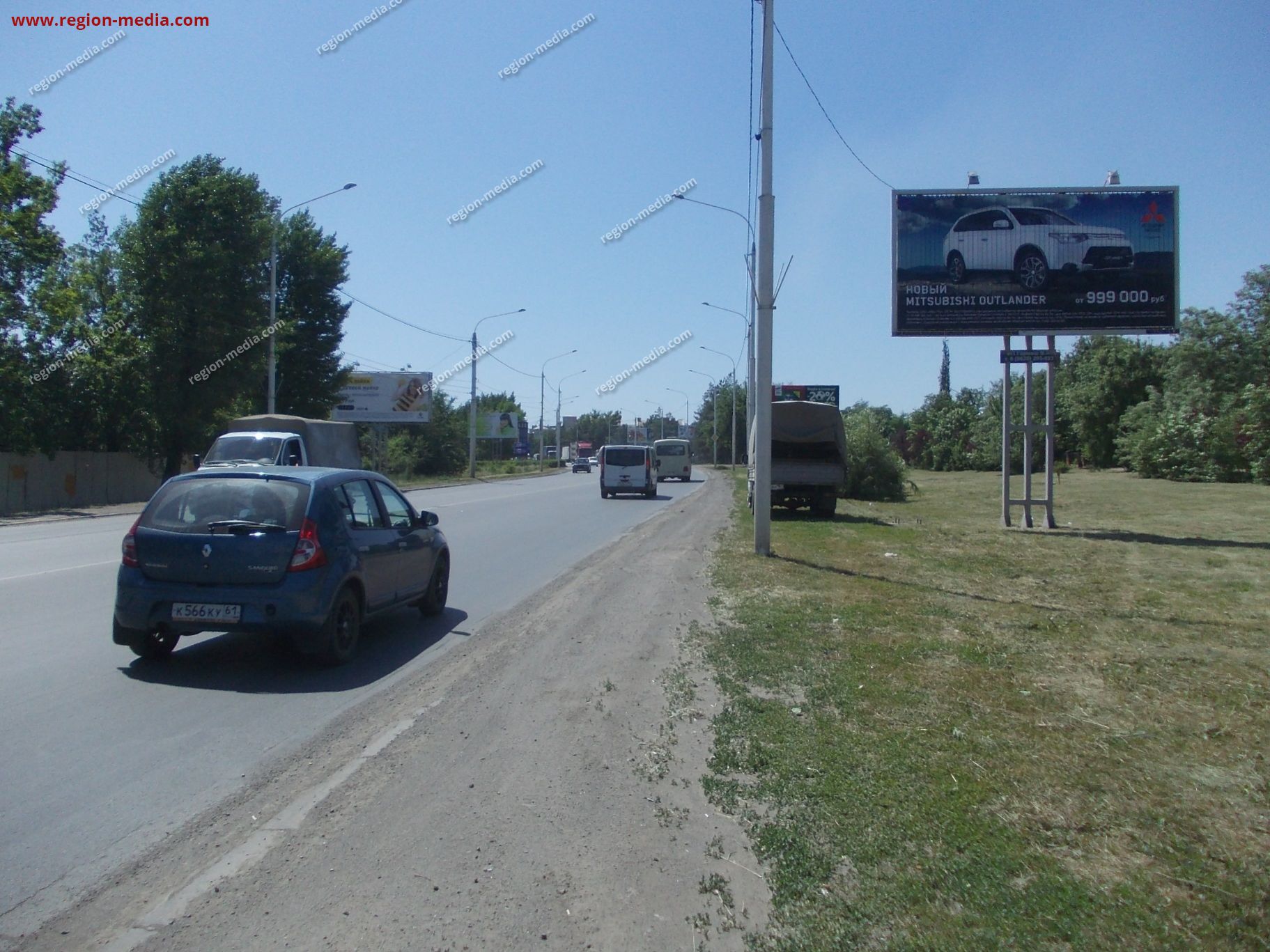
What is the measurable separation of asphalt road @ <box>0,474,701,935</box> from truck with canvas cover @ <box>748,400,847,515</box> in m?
11.9

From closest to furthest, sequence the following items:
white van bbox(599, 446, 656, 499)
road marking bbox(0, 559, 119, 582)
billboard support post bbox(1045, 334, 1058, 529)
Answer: road marking bbox(0, 559, 119, 582) < billboard support post bbox(1045, 334, 1058, 529) < white van bbox(599, 446, 656, 499)

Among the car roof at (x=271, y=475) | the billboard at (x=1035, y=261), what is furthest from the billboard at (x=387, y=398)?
the car roof at (x=271, y=475)

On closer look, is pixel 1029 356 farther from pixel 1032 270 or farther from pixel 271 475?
pixel 271 475

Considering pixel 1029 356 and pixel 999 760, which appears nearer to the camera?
pixel 999 760

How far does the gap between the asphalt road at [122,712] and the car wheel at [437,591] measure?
0.47 ft

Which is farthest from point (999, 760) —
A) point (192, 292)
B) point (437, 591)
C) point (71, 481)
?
point (192, 292)

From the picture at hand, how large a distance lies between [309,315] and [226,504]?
44107 millimetres

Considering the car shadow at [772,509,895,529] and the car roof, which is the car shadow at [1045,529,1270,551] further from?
the car roof

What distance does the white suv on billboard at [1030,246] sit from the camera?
20453 mm

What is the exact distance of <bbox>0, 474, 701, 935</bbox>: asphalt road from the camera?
439 centimetres

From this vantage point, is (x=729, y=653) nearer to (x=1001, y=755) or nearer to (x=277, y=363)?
(x=1001, y=755)

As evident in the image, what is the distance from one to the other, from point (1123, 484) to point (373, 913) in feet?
148

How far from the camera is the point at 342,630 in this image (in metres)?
7.98

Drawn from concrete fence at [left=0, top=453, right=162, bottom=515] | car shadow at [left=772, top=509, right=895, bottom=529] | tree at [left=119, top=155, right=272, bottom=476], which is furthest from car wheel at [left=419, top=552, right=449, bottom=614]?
tree at [left=119, top=155, right=272, bottom=476]
